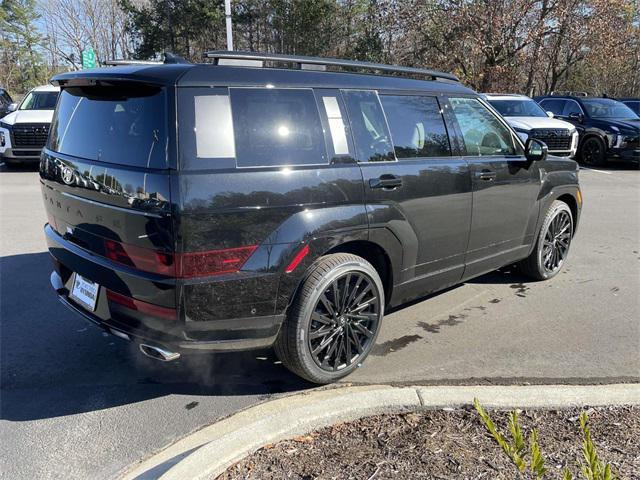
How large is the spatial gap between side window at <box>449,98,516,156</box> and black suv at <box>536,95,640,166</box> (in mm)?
11304

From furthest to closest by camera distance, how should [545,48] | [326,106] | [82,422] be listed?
1. [545,48]
2. [326,106]
3. [82,422]

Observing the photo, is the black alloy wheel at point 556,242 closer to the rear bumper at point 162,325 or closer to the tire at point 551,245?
the tire at point 551,245

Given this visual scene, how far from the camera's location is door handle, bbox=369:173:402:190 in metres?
3.45

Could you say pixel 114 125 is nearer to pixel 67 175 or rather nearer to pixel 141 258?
pixel 67 175

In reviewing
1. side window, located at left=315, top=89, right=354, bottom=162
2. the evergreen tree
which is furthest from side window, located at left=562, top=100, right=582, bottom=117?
the evergreen tree

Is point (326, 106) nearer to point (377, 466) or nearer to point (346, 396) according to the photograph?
point (346, 396)

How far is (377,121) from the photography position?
3.63m

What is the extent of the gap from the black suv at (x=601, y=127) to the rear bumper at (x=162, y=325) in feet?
45.7

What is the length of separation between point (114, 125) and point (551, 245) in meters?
4.26

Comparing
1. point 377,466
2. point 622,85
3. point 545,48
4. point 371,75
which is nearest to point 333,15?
point 545,48

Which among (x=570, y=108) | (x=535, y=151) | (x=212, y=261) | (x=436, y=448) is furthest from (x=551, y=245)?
(x=570, y=108)

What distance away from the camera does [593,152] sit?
1480 centimetres

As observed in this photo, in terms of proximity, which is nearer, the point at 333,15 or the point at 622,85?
the point at 333,15

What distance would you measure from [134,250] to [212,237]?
17.0 inches
